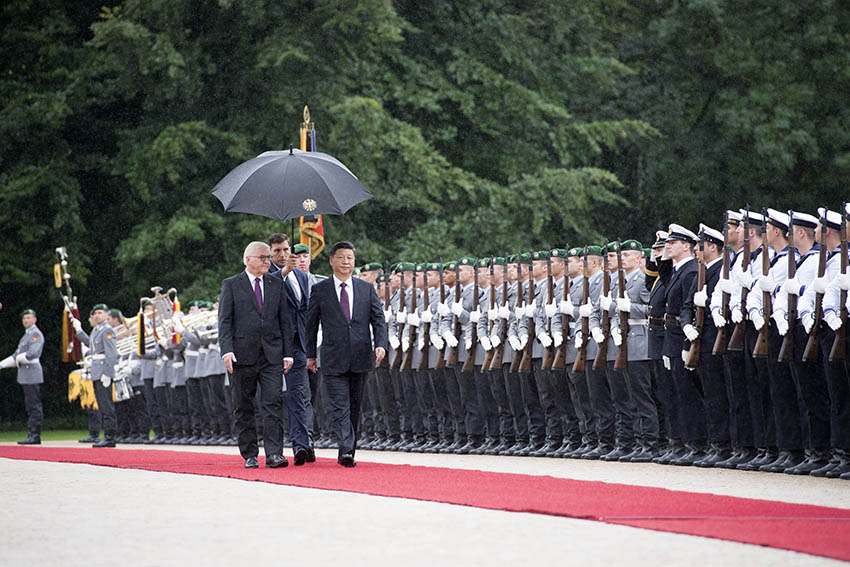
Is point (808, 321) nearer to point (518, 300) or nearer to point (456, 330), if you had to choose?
point (518, 300)

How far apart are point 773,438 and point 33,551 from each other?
264 inches

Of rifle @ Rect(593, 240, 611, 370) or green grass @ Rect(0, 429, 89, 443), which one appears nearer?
rifle @ Rect(593, 240, 611, 370)

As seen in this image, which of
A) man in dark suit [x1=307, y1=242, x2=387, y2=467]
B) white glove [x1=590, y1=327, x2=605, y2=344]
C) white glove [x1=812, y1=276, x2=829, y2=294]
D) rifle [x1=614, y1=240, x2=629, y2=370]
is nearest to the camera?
white glove [x1=812, y1=276, x2=829, y2=294]

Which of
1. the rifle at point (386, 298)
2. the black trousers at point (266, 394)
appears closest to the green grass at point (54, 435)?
the rifle at point (386, 298)

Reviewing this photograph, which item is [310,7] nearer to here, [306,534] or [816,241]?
[816,241]

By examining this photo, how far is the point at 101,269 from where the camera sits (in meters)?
33.0

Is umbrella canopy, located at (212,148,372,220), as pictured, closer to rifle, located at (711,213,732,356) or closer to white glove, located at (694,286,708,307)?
white glove, located at (694,286,708,307)

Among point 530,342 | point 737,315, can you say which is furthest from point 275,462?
point 737,315

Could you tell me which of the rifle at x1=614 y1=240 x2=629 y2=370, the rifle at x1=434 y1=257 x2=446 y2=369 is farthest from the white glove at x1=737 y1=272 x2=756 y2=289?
the rifle at x1=434 y1=257 x2=446 y2=369

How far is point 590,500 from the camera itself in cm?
942

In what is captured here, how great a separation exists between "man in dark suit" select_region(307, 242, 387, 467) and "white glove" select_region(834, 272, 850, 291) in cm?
384

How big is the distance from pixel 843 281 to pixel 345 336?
4229 millimetres

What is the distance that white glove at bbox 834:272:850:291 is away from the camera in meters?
11.1

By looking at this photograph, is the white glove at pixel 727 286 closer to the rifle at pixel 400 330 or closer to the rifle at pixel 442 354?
the rifle at pixel 442 354
